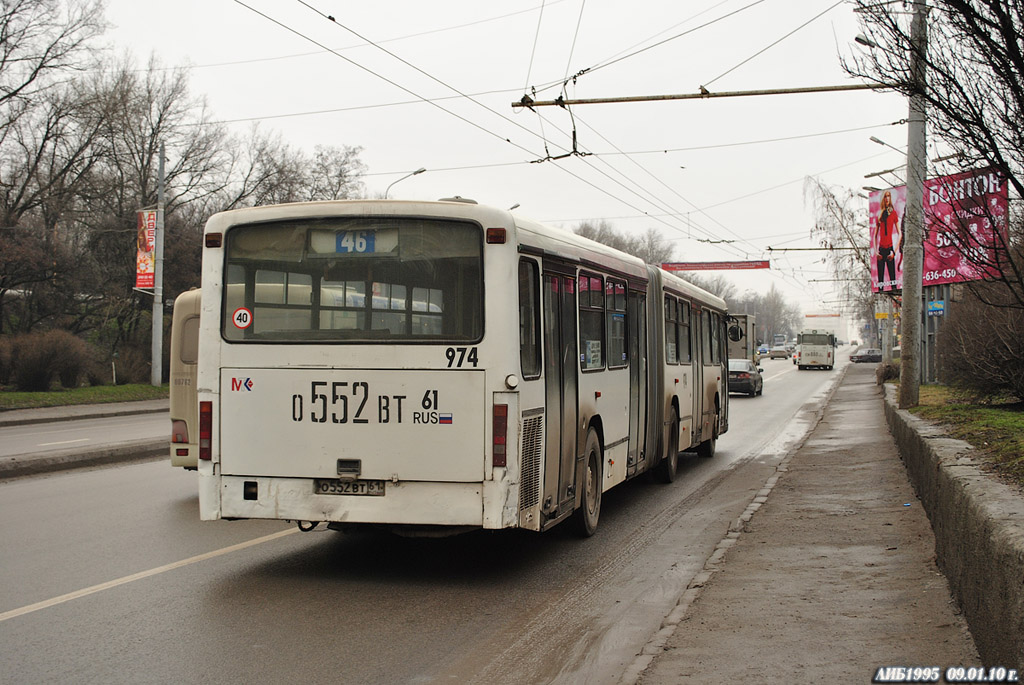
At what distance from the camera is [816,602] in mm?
6633

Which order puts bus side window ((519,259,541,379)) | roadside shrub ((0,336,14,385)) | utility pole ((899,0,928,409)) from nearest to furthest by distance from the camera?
bus side window ((519,259,541,379)), utility pole ((899,0,928,409)), roadside shrub ((0,336,14,385))

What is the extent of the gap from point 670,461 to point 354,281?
288 inches

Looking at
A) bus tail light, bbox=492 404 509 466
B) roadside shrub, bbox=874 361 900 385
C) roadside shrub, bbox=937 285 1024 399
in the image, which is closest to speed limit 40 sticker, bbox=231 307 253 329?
bus tail light, bbox=492 404 509 466

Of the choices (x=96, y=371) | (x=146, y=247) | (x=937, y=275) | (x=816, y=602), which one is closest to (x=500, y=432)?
(x=816, y=602)

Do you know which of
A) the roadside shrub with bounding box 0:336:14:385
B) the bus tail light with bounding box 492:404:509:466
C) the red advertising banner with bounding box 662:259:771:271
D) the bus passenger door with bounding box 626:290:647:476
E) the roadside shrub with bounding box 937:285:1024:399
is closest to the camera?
the bus tail light with bounding box 492:404:509:466

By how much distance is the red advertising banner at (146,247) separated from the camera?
3266 cm

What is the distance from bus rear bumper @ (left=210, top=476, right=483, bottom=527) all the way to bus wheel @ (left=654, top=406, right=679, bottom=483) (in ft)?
21.8

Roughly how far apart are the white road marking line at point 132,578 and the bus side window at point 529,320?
120 inches

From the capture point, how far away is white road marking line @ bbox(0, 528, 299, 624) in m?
6.24

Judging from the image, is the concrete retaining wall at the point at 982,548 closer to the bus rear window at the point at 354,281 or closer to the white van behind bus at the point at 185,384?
the bus rear window at the point at 354,281

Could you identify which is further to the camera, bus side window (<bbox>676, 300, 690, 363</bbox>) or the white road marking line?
bus side window (<bbox>676, 300, 690, 363</bbox>)

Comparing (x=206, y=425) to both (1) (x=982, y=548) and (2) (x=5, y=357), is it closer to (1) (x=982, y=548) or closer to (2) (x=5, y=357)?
(1) (x=982, y=548)

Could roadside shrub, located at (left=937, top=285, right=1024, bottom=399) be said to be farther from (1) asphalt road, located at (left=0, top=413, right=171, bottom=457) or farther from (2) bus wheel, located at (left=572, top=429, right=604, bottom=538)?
(1) asphalt road, located at (left=0, top=413, right=171, bottom=457)

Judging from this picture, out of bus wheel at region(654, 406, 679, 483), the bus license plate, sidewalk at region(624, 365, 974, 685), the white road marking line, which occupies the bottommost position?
A: sidewalk at region(624, 365, 974, 685)
